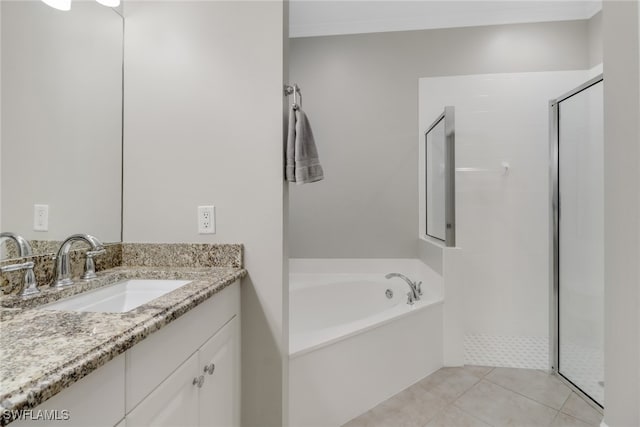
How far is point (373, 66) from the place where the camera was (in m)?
2.83

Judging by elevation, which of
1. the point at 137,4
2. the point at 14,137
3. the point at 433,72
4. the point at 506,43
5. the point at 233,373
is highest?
the point at 506,43

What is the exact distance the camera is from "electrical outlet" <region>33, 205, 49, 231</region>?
3.39 ft

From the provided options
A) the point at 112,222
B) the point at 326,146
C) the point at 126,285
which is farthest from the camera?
the point at 326,146

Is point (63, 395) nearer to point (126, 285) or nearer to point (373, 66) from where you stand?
point (126, 285)

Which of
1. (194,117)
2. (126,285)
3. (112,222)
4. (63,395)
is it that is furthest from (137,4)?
(63,395)

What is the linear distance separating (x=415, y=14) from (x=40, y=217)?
116 inches

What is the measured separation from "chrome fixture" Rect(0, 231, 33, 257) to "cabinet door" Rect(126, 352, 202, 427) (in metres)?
0.61

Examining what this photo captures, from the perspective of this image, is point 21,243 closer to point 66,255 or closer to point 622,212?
point 66,255

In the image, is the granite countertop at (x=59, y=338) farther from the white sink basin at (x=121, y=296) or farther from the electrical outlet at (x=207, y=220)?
the electrical outlet at (x=207, y=220)

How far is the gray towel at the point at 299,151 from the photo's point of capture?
1.33m

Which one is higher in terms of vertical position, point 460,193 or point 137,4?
point 137,4

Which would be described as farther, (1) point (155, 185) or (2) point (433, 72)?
(2) point (433, 72)

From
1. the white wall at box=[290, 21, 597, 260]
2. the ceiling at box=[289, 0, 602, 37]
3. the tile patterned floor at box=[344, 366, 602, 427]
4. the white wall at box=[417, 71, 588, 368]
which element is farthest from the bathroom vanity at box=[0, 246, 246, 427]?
the ceiling at box=[289, 0, 602, 37]

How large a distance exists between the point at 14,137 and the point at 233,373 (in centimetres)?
108
